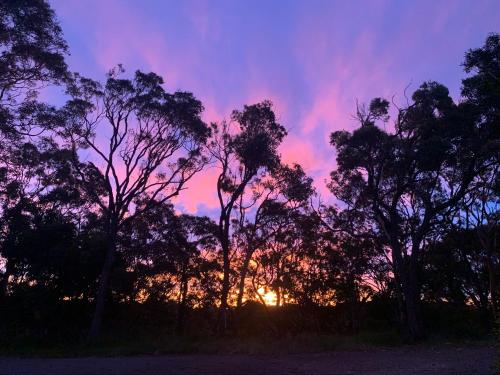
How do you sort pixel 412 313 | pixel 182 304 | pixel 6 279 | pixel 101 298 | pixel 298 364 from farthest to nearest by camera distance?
pixel 182 304, pixel 6 279, pixel 101 298, pixel 412 313, pixel 298 364

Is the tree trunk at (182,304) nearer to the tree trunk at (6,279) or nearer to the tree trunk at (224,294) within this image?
the tree trunk at (224,294)

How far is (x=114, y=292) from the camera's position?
83.1ft

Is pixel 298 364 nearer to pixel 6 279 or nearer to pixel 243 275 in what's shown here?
pixel 243 275

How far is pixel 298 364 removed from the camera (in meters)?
13.5

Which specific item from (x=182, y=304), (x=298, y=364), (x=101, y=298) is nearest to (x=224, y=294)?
(x=182, y=304)

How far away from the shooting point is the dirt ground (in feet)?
38.6

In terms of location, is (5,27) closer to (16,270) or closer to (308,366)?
(308,366)

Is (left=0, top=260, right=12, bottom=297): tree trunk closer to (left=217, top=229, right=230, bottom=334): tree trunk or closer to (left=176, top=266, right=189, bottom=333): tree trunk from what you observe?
(left=176, top=266, right=189, bottom=333): tree trunk

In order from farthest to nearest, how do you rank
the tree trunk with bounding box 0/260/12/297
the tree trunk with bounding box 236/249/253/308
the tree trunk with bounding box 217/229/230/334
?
the tree trunk with bounding box 236/249/253/308, the tree trunk with bounding box 0/260/12/297, the tree trunk with bounding box 217/229/230/334

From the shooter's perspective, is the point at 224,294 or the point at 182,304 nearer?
the point at 224,294

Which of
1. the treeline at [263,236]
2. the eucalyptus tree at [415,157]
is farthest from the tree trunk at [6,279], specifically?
the eucalyptus tree at [415,157]

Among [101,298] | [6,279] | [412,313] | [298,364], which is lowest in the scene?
[298,364]

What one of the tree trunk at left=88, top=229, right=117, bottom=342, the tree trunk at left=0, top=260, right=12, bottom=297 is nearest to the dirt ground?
the tree trunk at left=88, top=229, right=117, bottom=342

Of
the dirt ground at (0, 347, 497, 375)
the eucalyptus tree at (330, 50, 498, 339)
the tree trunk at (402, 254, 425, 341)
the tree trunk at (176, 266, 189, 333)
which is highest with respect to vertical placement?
the eucalyptus tree at (330, 50, 498, 339)
